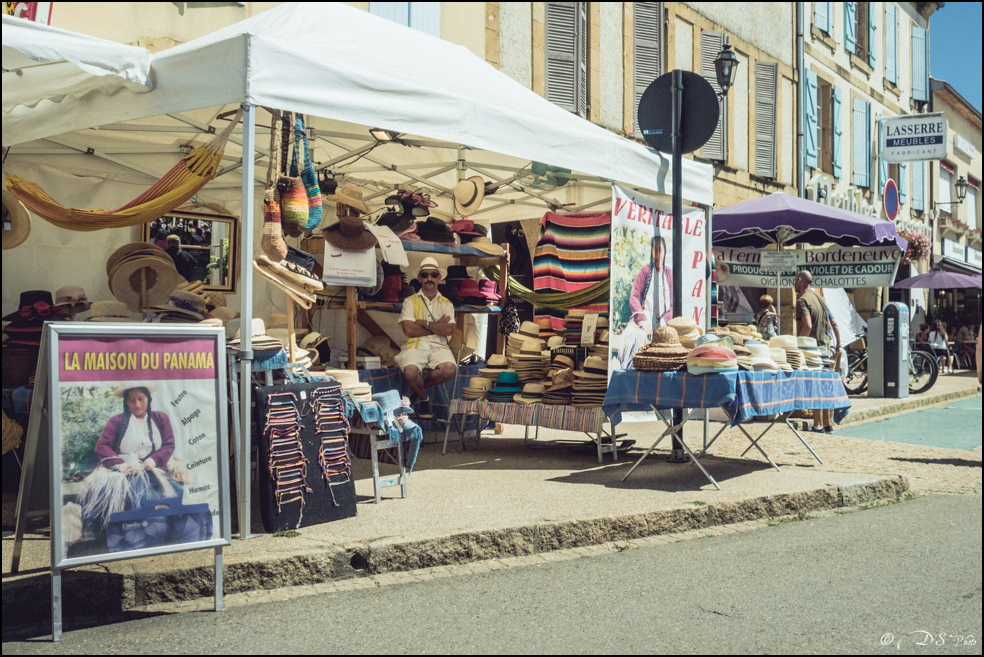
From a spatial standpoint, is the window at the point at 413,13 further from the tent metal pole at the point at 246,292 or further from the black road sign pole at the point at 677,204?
the tent metal pole at the point at 246,292

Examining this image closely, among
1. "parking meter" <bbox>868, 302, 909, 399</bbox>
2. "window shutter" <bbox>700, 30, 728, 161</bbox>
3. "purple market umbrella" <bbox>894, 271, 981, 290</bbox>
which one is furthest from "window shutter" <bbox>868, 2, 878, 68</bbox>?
"parking meter" <bbox>868, 302, 909, 399</bbox>

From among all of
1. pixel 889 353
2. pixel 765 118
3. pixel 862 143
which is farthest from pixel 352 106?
pixel 862 143

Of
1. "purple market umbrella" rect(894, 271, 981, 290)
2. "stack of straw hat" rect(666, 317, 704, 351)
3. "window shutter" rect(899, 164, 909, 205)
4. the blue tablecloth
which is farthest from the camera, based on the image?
"window shutter" rect(899, 164, 909, 205)

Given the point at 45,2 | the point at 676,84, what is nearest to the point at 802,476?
→ the point at 676,84

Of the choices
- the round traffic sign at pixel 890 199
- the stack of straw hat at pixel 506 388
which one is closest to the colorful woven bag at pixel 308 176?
the stack of straw hat at pixel 506 388

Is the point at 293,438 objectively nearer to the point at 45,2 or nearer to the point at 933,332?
the point at 45,2

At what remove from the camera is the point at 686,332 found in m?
7.13

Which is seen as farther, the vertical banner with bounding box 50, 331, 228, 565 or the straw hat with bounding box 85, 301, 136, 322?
the straw hat with bounding box 85, 301, 136, 322

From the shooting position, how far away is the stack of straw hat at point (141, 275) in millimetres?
7277

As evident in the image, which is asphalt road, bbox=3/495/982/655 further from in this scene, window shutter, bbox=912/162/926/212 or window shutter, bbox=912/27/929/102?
window shutter, bbox=912/27/929/102

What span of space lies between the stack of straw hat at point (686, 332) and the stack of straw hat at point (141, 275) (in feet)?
13.5

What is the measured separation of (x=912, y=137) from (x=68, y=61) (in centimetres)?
2063

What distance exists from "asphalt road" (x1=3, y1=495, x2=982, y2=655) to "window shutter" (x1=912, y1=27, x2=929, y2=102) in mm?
25808

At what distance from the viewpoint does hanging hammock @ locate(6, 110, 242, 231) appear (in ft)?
18.7
